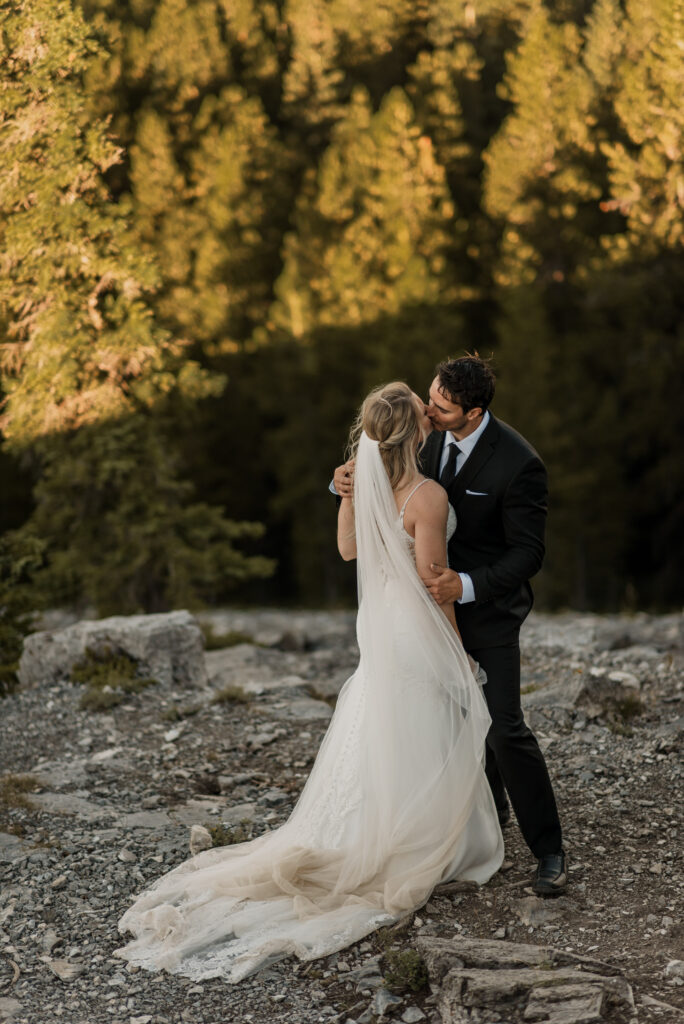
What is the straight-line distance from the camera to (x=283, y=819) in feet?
20.1

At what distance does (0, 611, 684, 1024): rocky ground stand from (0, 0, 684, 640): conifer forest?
6.28m

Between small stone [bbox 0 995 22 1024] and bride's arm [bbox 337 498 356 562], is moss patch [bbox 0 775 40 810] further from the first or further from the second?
bride's arm [bbox 337 498 356 562]

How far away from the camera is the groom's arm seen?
4.62 metres

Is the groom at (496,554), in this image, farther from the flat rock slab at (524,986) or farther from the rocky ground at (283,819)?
the flat rock slab at (524,986)

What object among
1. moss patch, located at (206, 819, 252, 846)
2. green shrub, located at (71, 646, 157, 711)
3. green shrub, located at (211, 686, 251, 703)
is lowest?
moss patch, located at (206, 819, 252, 846)

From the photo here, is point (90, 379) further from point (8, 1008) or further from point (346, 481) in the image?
point (8, 1008)

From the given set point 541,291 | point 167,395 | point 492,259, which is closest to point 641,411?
point 541,291

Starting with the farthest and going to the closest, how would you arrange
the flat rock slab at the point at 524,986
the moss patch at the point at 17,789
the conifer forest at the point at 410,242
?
the conifer forest at the point at 410,242, the moss patch at the point at 17,789, the flat rock slab at the point at 524,986

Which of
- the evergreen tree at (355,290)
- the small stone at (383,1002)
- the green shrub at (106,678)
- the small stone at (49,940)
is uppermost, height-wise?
the evergreen tree at (355,290)

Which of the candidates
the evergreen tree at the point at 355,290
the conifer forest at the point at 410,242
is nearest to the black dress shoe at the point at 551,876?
the conifer forest at the point at 410,242

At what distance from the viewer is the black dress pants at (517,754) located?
4.73 m

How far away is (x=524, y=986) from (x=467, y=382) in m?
2.40

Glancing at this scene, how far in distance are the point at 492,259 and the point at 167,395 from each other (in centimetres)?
1761

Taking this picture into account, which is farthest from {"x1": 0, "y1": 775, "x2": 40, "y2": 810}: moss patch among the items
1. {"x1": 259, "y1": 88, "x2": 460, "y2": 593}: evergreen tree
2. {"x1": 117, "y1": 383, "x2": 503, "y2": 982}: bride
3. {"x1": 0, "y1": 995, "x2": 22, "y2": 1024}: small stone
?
{"x1": 259, "y1": 88, "x2": 460, "y2": 593}: evergreen tree
